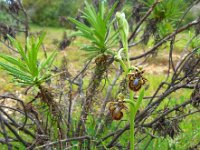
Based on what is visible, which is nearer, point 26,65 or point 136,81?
point 136,81

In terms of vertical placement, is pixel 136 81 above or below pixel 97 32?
below

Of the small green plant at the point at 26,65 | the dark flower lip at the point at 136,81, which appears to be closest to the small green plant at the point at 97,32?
the small green plant at the point at 26,65

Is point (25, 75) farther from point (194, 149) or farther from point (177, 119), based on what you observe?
point (194, 149)

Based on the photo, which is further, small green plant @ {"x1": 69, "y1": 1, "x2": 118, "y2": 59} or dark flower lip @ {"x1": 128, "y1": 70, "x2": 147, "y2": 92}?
small green plant @ {"x1": 69, "y1": 1, "x2": 118, "y2": 59}

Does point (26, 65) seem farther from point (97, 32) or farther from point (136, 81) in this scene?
point (136, 81)

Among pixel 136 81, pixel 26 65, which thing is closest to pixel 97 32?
pixel 26 65

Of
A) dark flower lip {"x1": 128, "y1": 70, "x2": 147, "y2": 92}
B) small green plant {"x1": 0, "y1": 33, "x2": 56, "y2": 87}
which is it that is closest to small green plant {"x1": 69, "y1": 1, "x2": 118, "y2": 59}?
small green plant {"x1": 0, "y1": 33, "x2": 56, "y2": 87}

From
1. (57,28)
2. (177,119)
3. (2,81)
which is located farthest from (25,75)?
(57,28)

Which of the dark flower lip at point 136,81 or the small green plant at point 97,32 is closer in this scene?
the dark flower lip at point 136,81

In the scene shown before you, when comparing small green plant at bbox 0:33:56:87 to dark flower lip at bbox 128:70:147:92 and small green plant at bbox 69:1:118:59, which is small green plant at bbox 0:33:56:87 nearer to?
small green plant at bbox 69:1:118:59


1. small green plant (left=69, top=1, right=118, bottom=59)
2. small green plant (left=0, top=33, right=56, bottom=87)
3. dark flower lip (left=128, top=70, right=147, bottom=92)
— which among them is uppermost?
small green plant (left=69, top=1, right=118, bottom=59)

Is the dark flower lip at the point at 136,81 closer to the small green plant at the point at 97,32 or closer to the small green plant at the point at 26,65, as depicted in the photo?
the small green plant at the point at 97,32

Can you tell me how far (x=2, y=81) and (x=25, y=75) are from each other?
5.52m

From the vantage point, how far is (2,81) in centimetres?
755
